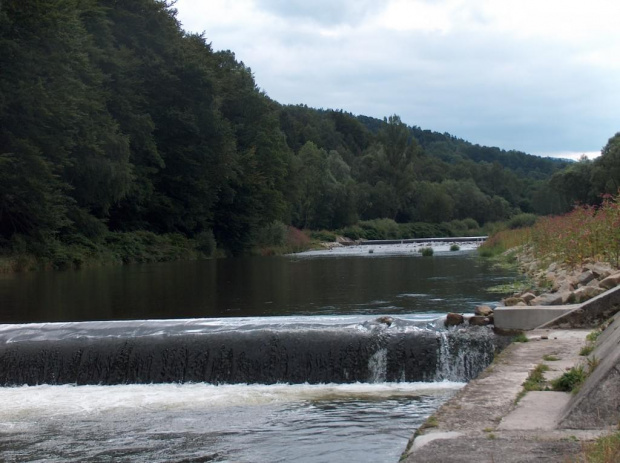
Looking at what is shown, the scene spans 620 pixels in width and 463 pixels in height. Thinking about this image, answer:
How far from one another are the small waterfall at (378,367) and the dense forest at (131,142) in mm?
21546

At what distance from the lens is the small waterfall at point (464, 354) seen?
34.3ft

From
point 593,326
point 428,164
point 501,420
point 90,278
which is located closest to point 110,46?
point 90,278

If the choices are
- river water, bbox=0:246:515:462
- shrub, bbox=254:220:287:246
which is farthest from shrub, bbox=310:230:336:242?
river water, bbox=0:246:515:462

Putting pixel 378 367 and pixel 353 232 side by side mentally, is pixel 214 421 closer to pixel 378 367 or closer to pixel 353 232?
pixel 378 367

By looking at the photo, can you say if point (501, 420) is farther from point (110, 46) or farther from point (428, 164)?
point (428, 164)

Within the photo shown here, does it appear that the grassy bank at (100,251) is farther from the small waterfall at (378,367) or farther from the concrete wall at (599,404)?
the concrete wall at (599,404)

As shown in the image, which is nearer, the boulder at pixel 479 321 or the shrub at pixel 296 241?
the boulder at pixel 479 321

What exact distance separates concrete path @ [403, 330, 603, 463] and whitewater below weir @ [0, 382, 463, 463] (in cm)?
78

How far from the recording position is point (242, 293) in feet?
64.7

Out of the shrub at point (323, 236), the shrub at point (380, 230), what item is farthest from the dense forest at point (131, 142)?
the shrub at point (380, 230)

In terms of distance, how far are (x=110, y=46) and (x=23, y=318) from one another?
87.6 feet

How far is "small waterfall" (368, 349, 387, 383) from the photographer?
10.4 meters

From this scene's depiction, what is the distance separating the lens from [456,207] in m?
111

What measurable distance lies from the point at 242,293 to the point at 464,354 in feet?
32.5
